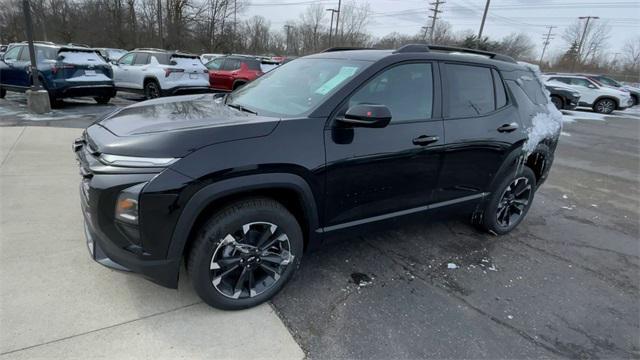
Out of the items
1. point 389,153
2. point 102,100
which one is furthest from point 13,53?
point 389,153

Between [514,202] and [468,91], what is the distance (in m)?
1.47

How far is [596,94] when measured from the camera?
1942 cm

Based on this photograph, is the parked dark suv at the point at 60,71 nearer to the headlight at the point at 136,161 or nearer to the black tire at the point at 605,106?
the headlight at the point at 136,161

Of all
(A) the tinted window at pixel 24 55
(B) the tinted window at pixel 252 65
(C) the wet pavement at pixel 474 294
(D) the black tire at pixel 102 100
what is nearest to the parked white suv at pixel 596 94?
(B) the tinted window at pixel 252 65

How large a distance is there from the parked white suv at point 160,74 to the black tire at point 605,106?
19.6 meters

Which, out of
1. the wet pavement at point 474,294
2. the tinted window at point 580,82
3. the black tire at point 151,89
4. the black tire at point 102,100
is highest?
the tinted window at point 580,82

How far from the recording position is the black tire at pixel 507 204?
12.6 ft

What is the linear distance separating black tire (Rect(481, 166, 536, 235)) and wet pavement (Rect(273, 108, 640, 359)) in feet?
0.50

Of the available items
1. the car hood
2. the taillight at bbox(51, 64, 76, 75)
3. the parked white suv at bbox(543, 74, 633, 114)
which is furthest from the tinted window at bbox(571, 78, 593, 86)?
the car hood

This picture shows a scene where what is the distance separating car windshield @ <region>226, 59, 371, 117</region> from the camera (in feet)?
9.12

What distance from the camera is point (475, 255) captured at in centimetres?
366

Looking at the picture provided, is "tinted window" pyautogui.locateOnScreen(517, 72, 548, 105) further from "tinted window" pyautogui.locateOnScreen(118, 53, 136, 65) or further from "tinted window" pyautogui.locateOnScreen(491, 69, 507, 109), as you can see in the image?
"tinted window" pyautogui.locateOnScreen(118, 53, 136, 65)

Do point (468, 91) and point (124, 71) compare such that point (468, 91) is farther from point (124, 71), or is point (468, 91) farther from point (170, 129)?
point (124, 71)

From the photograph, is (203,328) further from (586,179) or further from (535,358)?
(586,179)
